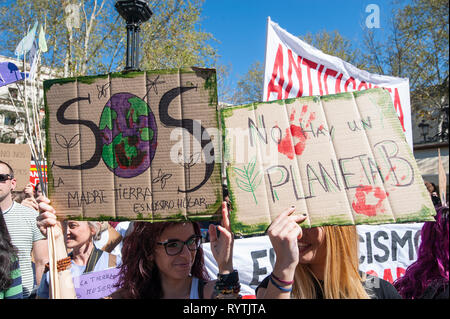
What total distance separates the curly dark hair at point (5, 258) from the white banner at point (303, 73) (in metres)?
2.39

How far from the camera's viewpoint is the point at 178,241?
6.62 ft

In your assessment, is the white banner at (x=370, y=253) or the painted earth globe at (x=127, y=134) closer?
the painted earth globe at (x=127, y=134)

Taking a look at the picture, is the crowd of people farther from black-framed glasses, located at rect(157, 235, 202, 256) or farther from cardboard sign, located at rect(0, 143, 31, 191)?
cardboard sign, located at rect(0, 143, 31, 191)

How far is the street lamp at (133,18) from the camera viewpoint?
3986mm

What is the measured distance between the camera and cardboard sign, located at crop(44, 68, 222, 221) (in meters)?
1.74

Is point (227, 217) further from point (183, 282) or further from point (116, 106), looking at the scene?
point (116, 106)

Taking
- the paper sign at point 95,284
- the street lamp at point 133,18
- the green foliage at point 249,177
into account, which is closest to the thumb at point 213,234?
the green foliage at point 249,177

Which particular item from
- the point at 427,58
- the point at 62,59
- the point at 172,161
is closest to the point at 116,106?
the point at 172,161

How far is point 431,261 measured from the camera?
1872mm

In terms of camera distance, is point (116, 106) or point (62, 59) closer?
point (116, 106)

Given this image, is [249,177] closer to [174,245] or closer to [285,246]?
[285,246]

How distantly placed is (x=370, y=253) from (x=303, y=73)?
2319mm

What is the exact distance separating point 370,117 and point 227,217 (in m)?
0.79

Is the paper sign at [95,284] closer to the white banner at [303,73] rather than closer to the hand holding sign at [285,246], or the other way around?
the hand holding sign at [285,246]
